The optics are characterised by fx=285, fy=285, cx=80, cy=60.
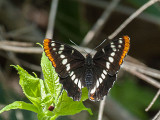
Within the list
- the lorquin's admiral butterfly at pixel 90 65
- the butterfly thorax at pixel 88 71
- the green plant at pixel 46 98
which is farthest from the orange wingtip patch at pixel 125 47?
the green plant at pixel 46 98

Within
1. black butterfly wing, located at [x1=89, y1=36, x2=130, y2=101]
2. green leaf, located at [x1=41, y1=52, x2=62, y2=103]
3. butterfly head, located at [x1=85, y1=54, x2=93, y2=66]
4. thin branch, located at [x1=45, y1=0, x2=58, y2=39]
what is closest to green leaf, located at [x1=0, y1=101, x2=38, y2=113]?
green leaf, located at [x1=41, y1=52, x2=62, y2=103]

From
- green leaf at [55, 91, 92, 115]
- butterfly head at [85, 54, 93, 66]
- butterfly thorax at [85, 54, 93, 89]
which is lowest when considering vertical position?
green leaf at [55, 91, 92, 115]

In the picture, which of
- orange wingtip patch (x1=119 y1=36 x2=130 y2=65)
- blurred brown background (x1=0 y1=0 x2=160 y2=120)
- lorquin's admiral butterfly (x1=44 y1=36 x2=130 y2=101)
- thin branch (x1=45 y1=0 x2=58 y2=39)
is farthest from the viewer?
blurred brown background (x1=0 y1=0 x2=160 y2=120)

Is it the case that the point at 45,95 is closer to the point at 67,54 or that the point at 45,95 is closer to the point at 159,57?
the point at 67,54

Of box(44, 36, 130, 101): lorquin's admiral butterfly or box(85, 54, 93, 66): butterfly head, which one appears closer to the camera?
box(44, 36, 130, 101): lorquin's admiral butterfly

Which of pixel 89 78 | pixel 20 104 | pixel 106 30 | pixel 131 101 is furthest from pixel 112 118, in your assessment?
pixel 106 30

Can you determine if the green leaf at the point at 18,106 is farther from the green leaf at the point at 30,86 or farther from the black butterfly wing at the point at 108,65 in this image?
the black butterfly wing at the point at 108,65

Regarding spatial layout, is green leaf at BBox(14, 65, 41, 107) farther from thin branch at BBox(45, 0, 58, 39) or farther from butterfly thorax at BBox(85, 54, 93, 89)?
thin branch at BBox(45, 0, 58, 39)
